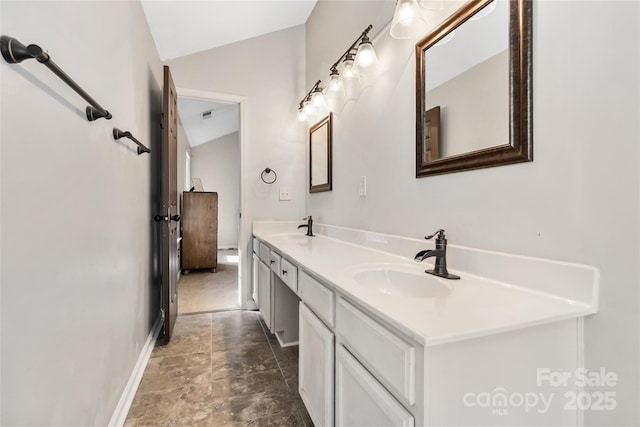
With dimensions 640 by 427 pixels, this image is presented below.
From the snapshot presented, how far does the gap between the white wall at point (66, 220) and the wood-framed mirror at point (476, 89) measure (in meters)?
1.29

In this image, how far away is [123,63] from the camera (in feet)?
4.99

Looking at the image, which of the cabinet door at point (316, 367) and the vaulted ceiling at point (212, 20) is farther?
the vaulted ceiling at point (212, 20)

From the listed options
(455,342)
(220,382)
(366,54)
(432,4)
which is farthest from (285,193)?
(455,342)

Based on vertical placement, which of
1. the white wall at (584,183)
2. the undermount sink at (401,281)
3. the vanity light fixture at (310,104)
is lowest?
the undermount sink at (401,281)

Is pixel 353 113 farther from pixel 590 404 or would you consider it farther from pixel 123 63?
pixel 590 404

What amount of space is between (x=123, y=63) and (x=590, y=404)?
2.22m

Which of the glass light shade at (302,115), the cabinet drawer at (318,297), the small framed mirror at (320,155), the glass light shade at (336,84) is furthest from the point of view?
the glass light shade at (302,115)

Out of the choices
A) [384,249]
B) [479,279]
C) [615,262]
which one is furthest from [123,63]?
[615,262]

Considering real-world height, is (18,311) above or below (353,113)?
below

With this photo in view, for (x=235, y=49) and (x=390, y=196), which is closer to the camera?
(x=390, y=196)

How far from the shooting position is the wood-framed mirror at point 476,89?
3.01ft

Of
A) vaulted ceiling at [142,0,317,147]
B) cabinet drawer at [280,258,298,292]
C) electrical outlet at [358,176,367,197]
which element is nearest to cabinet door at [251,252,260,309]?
cabinet drawer at [280,258,298,292]

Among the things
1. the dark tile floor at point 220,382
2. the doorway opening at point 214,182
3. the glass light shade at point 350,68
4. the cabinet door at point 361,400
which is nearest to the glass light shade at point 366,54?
the glass light shade at point 350,68

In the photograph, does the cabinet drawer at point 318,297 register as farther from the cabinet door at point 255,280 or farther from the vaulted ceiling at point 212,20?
the vaulted ceiling at point 212,20
